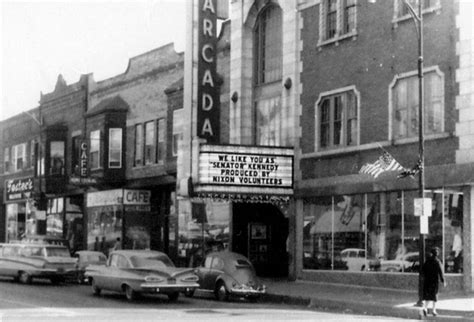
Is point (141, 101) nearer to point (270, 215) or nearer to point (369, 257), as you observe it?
point (270, 215)

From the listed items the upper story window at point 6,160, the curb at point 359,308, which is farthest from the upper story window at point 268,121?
the upper story window at point 6,160

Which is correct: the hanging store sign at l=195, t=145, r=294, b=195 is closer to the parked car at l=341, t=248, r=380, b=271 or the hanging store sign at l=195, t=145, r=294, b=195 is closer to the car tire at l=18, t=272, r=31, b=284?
the parked car at l=341, t=248, r=380, b=271

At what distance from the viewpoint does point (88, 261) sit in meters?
32.6

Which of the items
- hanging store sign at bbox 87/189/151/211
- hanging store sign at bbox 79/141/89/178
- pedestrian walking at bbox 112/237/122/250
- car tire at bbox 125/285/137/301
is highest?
hanging store sign at bbox 79/141/89/178

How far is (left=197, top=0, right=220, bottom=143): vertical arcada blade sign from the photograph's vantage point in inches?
1261

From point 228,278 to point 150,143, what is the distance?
54.6 ft

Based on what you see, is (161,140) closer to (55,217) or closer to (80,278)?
(80,278)

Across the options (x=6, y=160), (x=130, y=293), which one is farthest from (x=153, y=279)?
(x=6, y=160)

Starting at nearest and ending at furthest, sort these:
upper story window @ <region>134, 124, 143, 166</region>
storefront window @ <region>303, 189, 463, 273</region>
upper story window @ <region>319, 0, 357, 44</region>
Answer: storefront window @ <region>303, 189, 463, 273</region> < upper story window @ <region>319, 0, 357, 44</region> < upper story window @ <region>134, 124, 143, 166</region>

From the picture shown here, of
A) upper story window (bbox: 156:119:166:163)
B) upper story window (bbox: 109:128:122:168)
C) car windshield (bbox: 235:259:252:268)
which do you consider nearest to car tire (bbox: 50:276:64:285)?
upper story window (bbox: 156:119:166:163)

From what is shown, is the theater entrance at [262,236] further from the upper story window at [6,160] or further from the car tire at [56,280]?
the upper story window at [6,160]

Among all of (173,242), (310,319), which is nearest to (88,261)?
(173,242)

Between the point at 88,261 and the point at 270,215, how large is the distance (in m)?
7.84

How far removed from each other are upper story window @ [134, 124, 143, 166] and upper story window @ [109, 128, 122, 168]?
Result: 131 cm
